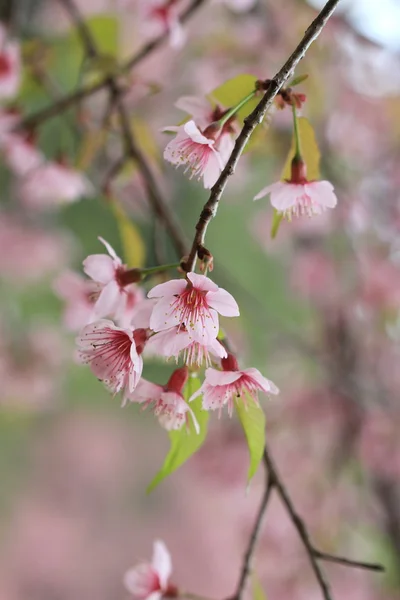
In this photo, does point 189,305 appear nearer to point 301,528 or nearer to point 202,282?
point 202,282

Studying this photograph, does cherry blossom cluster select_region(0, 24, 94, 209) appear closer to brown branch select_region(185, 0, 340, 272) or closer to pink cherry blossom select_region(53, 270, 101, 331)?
pink cherry blossom select_region(53, 270, 101, 331)

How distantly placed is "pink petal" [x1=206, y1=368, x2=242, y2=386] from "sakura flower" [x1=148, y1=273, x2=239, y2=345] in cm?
3

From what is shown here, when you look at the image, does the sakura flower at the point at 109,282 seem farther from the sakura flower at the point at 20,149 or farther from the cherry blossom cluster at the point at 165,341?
the sakura flower at the point at 20,149

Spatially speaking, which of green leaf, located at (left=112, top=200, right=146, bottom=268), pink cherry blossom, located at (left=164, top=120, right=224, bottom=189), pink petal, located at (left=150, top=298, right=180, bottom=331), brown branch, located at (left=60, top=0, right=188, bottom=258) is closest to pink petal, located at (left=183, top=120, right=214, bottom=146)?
pink cherry blossom, located at (left=164, top=120, right=224, bottom=189)

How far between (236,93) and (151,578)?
40 cm

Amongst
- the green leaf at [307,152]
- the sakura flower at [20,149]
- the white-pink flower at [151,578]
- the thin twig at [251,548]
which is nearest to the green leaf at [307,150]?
the green leaf at [307,152]

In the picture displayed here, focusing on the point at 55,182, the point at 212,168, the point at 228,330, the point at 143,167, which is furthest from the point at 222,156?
the point at 228,330

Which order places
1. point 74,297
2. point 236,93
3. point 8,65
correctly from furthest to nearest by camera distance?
point 8,65, point 74,297, point 236,93

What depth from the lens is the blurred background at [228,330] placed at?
45.8 inches

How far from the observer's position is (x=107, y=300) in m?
0.46

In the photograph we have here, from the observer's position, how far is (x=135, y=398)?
1.42ft

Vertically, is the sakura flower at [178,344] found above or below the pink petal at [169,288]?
below

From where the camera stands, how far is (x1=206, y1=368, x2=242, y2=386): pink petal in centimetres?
40

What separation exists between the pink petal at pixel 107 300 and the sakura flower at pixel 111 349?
0.09 feet
